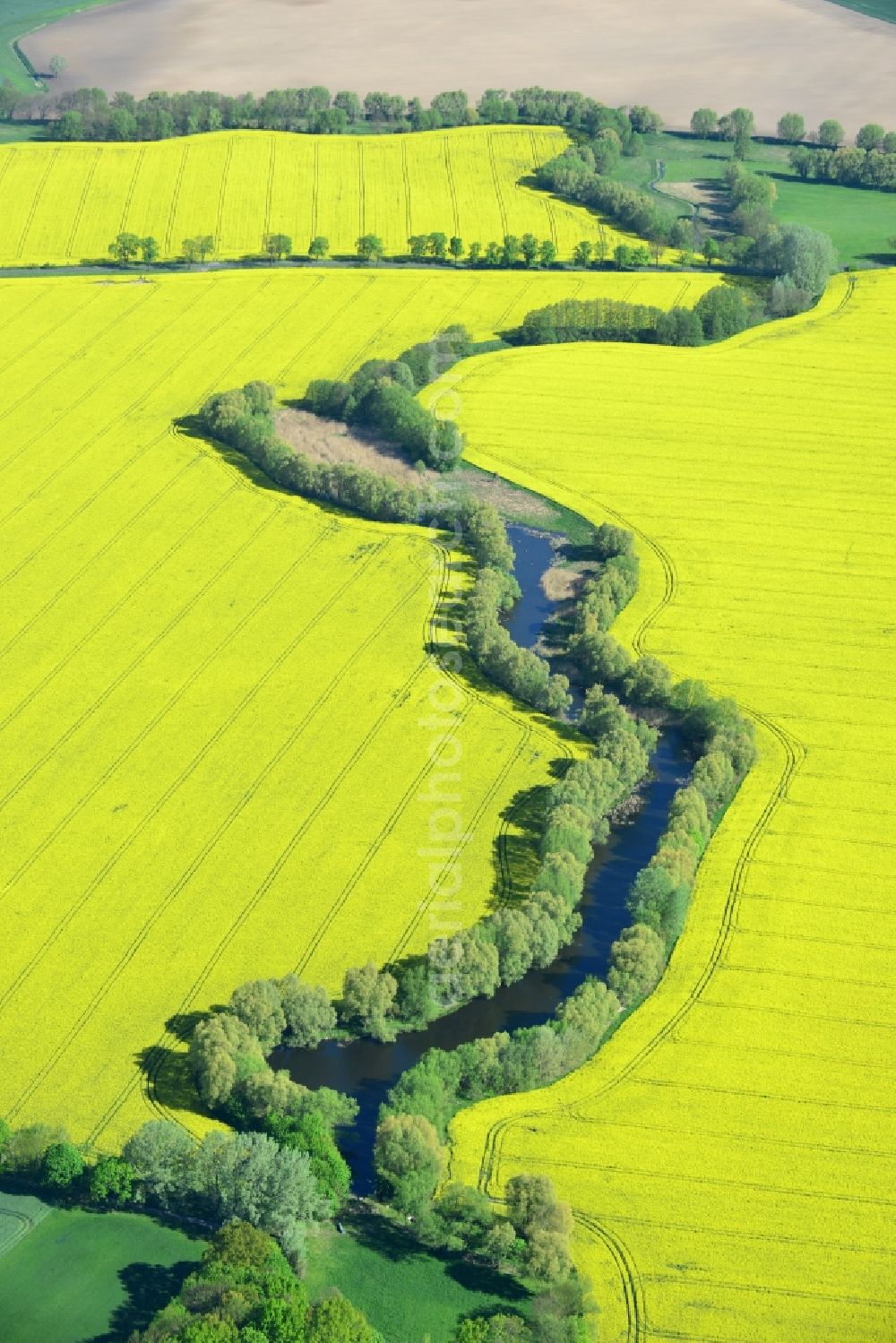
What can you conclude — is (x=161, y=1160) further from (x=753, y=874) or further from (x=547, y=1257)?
(x=753, y=874)

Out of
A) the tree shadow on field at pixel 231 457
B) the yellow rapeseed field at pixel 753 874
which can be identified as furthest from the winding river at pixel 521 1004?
the tree shadow on field at pixel 231 457

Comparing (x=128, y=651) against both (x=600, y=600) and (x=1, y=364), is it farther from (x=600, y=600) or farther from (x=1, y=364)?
(x=1, y=364)

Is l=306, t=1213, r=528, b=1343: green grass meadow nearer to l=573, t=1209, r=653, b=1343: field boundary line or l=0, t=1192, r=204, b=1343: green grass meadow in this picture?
l=573, t=1209, r=653, b=1343: field boundary line

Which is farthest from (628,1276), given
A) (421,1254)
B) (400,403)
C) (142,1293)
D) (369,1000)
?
(400,403)

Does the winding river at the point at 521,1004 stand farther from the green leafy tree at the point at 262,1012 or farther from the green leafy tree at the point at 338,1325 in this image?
the green leafy tree at the point at 338,1325

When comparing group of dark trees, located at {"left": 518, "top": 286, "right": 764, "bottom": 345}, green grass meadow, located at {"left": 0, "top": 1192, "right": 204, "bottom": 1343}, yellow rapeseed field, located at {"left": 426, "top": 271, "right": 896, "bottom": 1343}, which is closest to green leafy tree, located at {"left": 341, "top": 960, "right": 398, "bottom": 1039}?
yellow rapeseed field, located at {"left": 426, "top": 271, "right": 896, "bottom": 1343}

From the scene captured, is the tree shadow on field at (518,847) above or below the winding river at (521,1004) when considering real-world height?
above

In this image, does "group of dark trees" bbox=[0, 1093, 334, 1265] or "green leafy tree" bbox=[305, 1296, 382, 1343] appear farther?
"group of dark trees" bbox=[0, 1093, 334, 1265]
